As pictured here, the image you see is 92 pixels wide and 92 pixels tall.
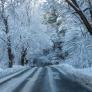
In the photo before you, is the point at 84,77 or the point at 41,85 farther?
the point at 84,77

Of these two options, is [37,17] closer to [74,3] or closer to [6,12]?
[6,12]

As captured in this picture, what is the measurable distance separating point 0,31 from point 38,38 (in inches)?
943

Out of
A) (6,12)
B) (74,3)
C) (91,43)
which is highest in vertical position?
(6,12)

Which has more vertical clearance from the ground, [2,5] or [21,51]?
[2,5]

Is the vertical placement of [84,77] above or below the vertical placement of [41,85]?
above

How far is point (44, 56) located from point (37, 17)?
14.6 m

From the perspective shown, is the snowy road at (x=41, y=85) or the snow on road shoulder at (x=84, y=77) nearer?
the snowy road at (x=41, y=85)

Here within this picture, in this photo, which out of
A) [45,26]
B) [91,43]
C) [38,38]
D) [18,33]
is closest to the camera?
[91,43]

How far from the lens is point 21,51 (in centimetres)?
6191

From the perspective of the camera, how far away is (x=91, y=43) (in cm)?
3189

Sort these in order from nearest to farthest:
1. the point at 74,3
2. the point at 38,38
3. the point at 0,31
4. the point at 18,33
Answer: the point at 74,3, the point at 0,31, the point at 18,33, the point at 38,38

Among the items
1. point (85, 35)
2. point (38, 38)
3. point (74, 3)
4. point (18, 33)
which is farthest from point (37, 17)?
point (74, 3)

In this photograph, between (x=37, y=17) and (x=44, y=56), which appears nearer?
(x=37, y=17)

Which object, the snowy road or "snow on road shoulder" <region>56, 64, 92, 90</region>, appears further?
"snow on road shoulder" <region>56, 64, 92, 90</region>
